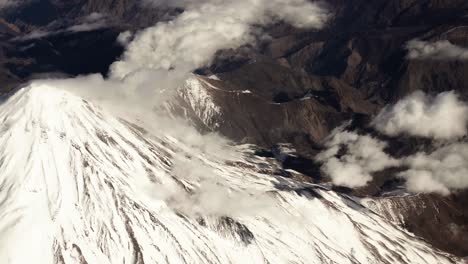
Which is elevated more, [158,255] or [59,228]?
[59,228]

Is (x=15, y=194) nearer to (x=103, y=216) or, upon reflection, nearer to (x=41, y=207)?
(x=41, y=207)

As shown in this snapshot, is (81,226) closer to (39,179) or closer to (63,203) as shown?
(63,203)

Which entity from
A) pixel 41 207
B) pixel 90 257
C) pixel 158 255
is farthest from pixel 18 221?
pixel 158 255

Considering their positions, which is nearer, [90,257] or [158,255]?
[90,257]

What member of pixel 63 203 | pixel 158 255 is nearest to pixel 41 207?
pixel 63 203

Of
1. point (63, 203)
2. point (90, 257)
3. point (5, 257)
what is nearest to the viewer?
point (5, 257)

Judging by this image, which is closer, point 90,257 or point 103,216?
point 90,257

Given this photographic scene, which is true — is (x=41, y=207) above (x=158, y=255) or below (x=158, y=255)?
above

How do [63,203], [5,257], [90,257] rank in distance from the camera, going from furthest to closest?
[63,203], [90,257], [5,257]
